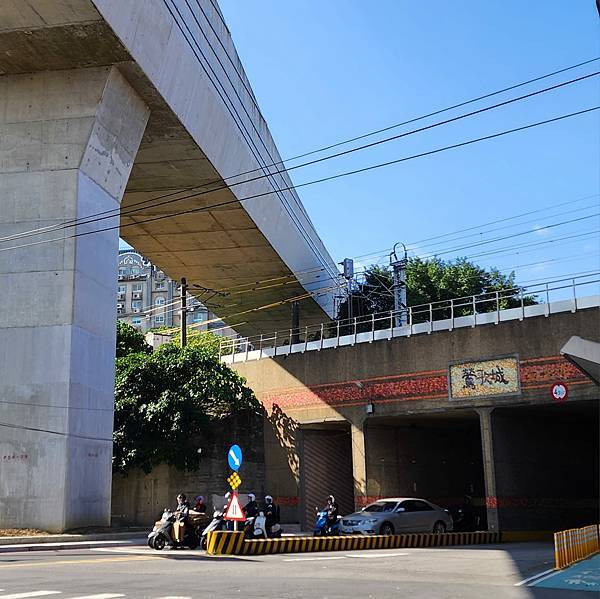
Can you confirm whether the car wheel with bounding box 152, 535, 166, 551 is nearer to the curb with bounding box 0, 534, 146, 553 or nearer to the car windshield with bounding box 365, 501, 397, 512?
the curb with bounding box 0, 534, 146, 553

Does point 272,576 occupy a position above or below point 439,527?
above

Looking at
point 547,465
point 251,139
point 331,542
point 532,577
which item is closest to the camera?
point 532,577

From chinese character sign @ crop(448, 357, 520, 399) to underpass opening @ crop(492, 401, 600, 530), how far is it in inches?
33.3

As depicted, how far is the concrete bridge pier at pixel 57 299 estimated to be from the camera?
74.2 ft

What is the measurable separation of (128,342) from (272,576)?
27804 millimetres

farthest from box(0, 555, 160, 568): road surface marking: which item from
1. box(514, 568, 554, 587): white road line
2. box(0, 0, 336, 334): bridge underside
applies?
box(0, 0, 336, 334): bridge underside

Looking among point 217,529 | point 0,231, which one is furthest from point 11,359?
point 217,529

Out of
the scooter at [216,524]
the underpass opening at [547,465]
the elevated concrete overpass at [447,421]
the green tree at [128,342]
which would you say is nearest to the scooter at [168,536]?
the scooter at [216,524]

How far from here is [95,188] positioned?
2502 centimetres

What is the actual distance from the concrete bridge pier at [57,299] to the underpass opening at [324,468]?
11358 millimetres

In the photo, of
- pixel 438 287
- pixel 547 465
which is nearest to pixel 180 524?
pixel 547 465

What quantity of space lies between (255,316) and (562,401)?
3093 centimetres

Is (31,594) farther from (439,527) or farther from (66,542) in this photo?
(439,527)

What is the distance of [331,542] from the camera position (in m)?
20.5
